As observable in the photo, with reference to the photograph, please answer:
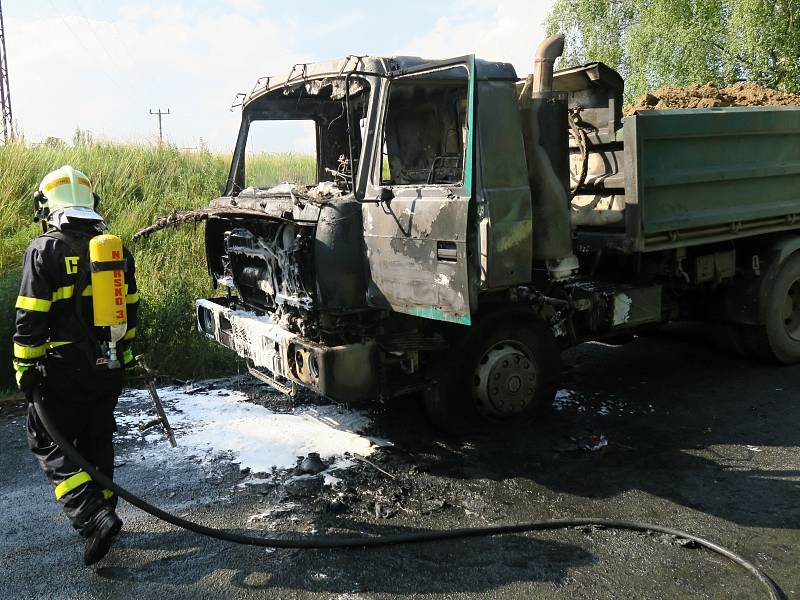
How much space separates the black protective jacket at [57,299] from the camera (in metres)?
3.32

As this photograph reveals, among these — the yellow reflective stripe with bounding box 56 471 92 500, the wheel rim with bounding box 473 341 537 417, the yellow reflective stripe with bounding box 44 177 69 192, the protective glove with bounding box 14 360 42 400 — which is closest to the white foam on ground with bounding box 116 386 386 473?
the wheel rim with bounding box 473 341 537 417

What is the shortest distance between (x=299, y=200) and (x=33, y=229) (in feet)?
19.4

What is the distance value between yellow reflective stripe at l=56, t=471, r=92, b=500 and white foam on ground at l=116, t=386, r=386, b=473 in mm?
1149

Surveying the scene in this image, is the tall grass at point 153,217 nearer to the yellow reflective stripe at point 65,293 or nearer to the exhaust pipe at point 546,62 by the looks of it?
the exhaust pipe at point 546,62

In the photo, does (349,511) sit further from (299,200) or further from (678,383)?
(678,383)

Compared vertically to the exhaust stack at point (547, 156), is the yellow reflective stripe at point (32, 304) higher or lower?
lower

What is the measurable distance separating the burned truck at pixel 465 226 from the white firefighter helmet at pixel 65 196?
1108mm

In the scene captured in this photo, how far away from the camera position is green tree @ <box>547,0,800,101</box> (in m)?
13.6

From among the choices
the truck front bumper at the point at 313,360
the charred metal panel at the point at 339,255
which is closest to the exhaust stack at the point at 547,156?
the charred metal panel at the point at 339,255

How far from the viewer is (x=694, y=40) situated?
47.4 ft

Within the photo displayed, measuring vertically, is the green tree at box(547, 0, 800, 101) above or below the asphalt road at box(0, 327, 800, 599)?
above

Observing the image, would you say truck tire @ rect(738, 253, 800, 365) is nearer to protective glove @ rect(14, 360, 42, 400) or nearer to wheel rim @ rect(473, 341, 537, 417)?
wheel rim @ rect(473, 341, 537, 417)

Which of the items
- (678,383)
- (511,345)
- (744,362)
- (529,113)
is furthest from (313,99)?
(744,362)

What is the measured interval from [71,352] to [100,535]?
2.87ft
